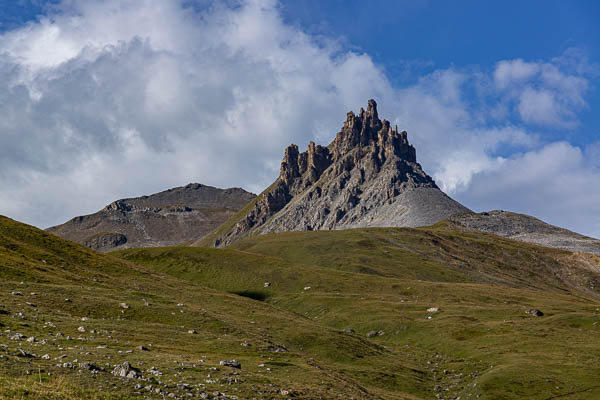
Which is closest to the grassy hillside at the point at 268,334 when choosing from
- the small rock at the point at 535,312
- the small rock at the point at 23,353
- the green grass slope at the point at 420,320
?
the small rock at the point at 23,353

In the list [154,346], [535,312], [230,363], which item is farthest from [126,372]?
[535,312]

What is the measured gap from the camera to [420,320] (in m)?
95.9

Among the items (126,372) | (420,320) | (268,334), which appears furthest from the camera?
(420,320)

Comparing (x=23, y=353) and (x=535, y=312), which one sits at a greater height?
Answer: (x=535, y=312)

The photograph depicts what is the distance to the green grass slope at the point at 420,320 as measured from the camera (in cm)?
5706

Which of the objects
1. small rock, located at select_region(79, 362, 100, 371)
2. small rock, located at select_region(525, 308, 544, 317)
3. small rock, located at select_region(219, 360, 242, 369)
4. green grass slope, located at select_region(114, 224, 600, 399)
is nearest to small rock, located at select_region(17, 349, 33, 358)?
small rock, located at select_region(79, 362, 100, 371)

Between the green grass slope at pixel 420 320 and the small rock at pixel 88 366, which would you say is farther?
the green grass slope at pixel 420 320

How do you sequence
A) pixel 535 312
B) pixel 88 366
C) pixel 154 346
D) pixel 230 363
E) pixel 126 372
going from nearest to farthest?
pixel 88 366 < pixel 126 372 < pixel 230 363 < pixel 154 346 < pixel 535 312

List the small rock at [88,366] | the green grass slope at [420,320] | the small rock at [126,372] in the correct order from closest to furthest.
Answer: the small rock at [88,366], the small rock at [126,372], the green grass slope at [420,320]

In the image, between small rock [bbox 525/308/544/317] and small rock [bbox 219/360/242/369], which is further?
small rock [bbox 525/308/544/317]

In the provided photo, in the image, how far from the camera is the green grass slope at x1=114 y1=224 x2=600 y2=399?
2247 inches

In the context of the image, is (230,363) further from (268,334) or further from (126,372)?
(268,334)

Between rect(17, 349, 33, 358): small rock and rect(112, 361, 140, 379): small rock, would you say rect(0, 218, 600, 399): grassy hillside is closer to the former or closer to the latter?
rect(17, 349, 33, 358): small rock

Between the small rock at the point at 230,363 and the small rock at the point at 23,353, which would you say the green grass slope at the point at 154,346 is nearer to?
the small rock at the point at 23,353
